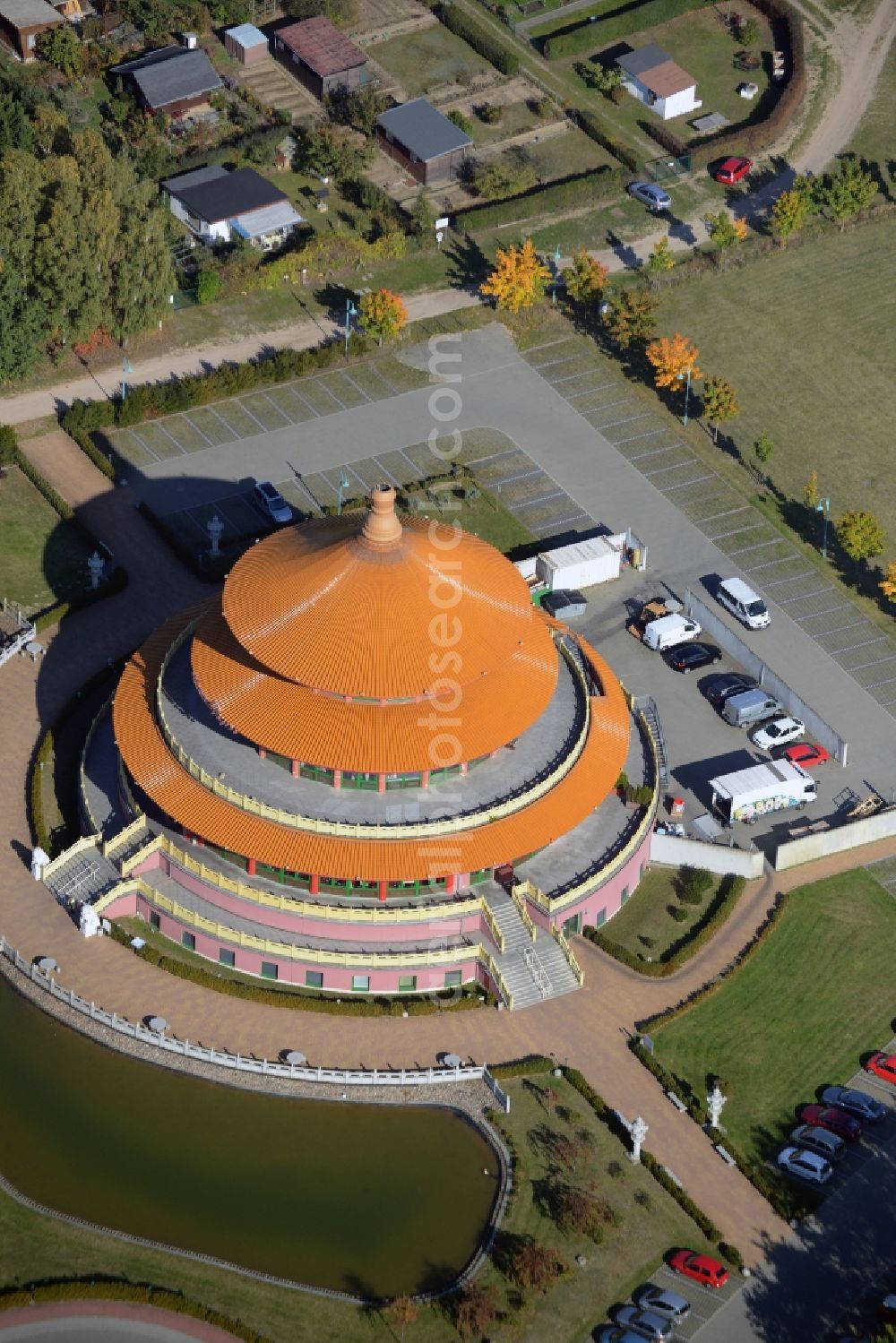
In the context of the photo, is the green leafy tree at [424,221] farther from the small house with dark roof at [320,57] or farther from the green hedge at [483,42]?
the green hedge at [483,42]

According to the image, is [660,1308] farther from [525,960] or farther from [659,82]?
[659,82]

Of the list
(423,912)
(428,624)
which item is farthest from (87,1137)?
(428,624)

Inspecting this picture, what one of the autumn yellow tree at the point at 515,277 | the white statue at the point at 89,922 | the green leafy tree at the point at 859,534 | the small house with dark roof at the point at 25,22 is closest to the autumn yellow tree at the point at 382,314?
the autumn yellow tree at the point at 515,277

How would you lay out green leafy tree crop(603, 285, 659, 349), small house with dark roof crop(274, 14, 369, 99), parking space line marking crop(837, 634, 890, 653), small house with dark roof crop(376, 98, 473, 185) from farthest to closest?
small house with dark roof crop(274, 14, 369, 99), small house with dark roof crop(376, 98, 473, 185), green leafy tree crop(603, 285, 659, 349), parking space line marking crop(837, 634, 890, 653)

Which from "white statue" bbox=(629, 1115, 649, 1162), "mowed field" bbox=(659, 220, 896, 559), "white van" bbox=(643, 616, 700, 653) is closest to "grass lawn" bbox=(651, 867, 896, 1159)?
"white statue" bbox=(629, 1115, 649, 1162)

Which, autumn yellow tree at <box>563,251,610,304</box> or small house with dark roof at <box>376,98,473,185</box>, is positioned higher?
autumn yellow tree at <box>563,251,610,304</box>

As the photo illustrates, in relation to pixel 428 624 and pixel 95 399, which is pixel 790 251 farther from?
pixel 428 624

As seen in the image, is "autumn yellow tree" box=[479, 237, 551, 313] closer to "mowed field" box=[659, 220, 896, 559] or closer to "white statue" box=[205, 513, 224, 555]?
"mowed field" box=[659, 220, 896, 559]
